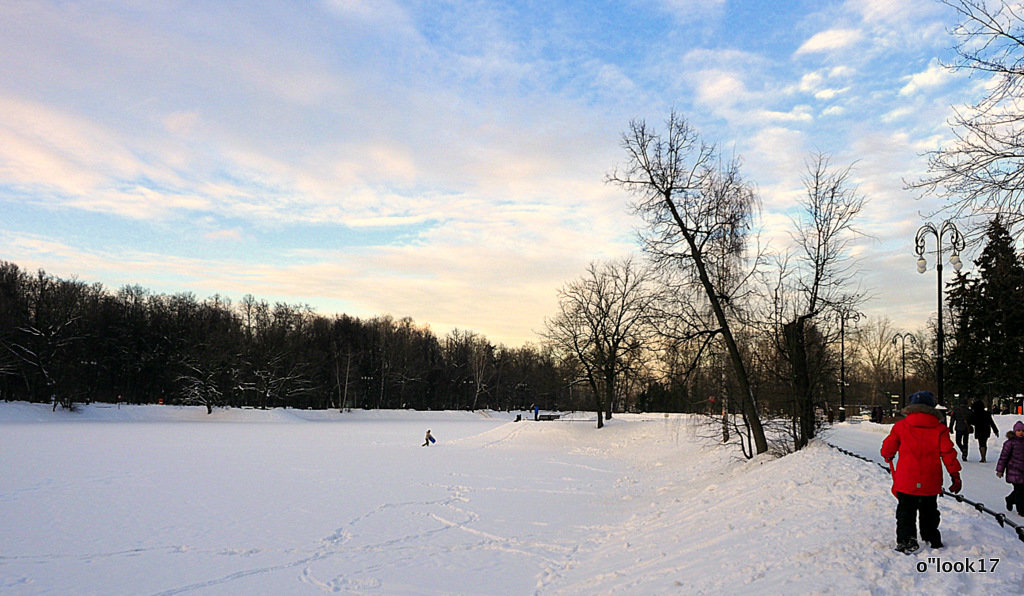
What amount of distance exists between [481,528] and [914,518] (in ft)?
30.0

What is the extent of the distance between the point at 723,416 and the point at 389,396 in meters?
85.4

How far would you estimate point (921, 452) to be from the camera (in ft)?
23.4

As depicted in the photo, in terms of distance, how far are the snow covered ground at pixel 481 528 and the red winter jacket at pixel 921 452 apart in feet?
2.21

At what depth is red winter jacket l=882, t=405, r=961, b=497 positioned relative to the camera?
275 inches

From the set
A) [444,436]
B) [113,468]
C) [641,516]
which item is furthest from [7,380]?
[641,516]

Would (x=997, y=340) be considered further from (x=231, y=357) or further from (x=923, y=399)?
(x=231, y=357)

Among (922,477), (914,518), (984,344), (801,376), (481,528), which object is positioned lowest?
(481,528)

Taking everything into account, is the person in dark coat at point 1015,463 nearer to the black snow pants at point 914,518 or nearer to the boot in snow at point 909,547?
the black snow pants at point 914,518

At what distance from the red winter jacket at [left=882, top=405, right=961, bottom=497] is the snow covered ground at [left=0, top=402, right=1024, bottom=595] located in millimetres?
675

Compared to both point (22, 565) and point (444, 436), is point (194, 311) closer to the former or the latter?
point (444, 436)

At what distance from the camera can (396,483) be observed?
69.6ft

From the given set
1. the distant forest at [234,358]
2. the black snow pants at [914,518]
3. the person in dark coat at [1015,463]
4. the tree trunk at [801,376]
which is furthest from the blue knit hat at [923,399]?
the distant forest at [234,358]

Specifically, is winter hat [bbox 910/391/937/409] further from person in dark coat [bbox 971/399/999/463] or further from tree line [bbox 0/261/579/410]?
tree line [bbox 0/261/579/410]

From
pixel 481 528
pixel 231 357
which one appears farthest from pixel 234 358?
pixel 481 528
